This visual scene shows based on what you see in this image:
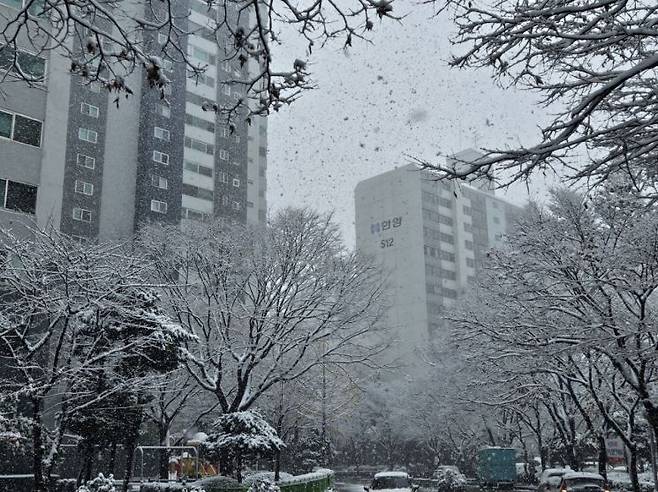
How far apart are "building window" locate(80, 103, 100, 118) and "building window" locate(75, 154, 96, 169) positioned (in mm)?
3007

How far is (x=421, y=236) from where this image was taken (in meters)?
93.2

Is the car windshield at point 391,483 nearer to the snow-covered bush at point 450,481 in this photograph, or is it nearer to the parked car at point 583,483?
the parked car at point 583,483

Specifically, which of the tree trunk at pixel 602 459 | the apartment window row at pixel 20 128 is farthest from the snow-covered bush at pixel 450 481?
the apartment window row at pixel 20 128

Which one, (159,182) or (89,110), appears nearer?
(89,110)

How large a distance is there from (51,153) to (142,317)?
44.0 ft

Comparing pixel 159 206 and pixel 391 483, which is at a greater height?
pixel 159 206

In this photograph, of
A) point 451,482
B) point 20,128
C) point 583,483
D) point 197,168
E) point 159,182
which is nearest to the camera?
point 583,483

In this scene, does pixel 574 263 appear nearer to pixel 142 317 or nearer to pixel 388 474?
pixel 388 474

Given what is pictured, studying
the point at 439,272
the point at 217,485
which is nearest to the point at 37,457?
the point at 217,485

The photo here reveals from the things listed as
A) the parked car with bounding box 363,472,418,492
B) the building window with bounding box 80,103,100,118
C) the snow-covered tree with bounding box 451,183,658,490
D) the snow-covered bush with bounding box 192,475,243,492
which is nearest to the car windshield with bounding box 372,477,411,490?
the parked car with bounding box 363,472,418,492

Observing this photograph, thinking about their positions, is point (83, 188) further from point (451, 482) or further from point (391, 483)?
point (391, 483)

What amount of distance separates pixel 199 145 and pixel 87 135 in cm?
1130

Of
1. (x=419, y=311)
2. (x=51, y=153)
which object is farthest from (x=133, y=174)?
(x=419, y=311)

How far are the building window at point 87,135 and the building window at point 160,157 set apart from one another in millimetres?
5296
